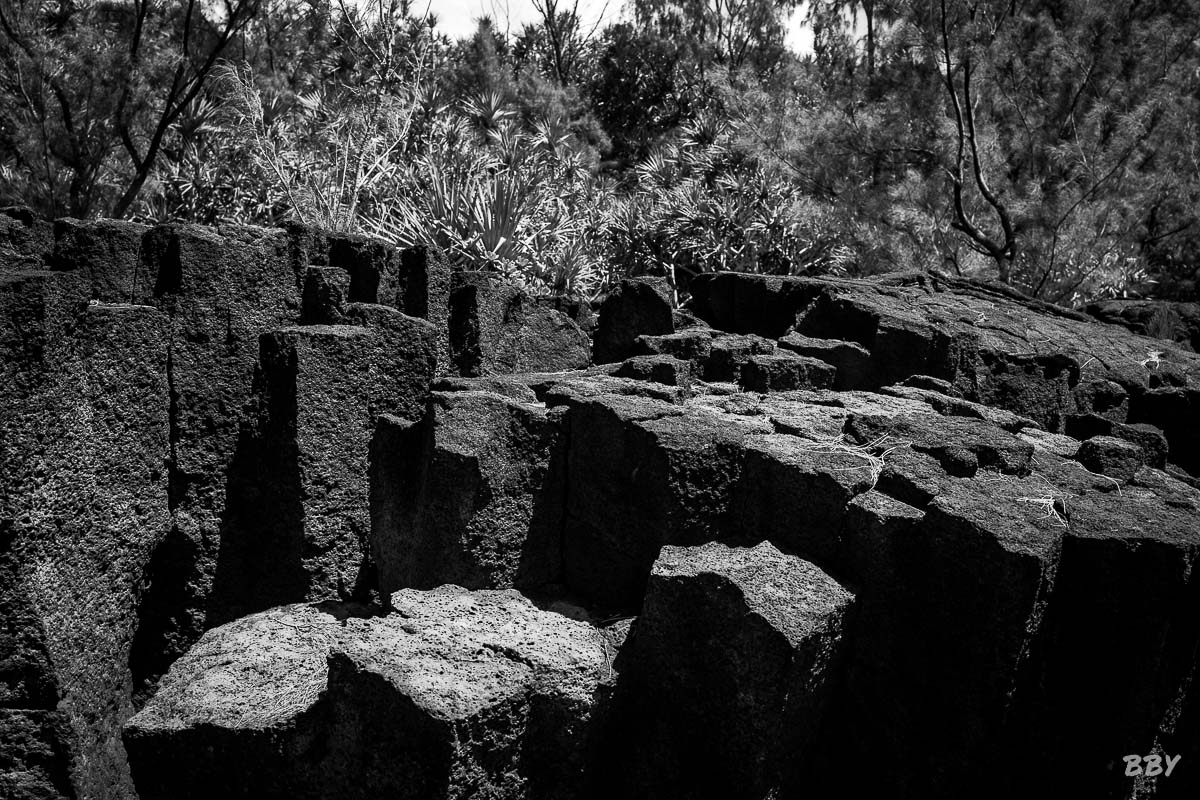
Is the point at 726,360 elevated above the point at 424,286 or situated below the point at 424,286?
below

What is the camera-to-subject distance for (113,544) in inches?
125

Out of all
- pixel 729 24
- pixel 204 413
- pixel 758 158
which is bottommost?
pixel 204 413

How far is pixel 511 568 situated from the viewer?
3.22m

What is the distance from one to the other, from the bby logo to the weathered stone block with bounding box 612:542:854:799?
889mm

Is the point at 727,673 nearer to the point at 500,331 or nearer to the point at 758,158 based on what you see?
the point at 500,331

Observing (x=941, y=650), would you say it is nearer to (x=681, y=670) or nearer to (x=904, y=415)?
(x=681, y=670)

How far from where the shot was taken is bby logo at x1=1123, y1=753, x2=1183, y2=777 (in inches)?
110

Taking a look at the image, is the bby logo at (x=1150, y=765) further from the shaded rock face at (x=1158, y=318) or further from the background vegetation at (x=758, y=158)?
the background vegetation at (x=758, y=158)

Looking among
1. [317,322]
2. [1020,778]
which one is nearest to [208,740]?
[317,322]

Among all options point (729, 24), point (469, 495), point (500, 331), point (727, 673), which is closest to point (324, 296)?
point (500, 331)

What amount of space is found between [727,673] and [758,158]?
927 centimetres

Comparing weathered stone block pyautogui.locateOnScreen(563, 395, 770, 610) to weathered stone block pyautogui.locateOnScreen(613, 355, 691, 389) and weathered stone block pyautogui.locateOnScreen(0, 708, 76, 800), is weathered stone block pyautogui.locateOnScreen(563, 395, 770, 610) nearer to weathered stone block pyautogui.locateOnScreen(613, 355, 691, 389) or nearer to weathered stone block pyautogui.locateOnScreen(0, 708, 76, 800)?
weathered stone block pyautogui.locateOnScreen(613, 355, 691, 389)

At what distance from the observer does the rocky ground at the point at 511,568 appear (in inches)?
103

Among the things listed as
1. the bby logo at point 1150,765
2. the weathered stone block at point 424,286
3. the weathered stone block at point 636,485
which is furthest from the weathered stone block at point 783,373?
the bby logo at point 1150,765
